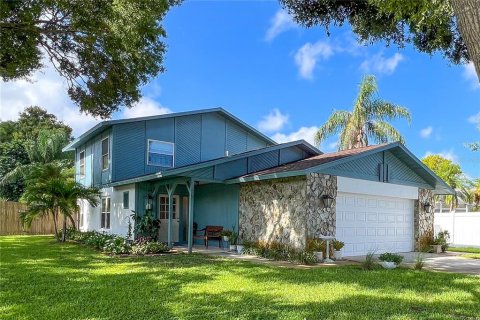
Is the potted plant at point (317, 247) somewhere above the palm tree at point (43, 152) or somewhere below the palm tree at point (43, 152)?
below

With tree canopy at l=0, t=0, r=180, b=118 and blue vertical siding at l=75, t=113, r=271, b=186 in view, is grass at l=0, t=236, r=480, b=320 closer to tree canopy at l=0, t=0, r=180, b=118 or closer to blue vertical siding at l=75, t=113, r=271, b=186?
tree canopy at l=0, t=0, r=180, b=118

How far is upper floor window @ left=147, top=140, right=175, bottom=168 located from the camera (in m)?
17.3

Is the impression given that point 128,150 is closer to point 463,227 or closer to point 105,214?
point 105,214

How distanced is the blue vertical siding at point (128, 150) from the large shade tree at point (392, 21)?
8.98 meters

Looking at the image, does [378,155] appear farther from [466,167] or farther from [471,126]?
[466,167]

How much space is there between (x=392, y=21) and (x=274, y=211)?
21.2ft

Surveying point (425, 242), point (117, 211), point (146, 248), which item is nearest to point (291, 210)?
Answer: point (146, 248)

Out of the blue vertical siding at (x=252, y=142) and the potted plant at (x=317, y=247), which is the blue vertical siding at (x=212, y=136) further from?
the potted plant at (x=317, y=247)

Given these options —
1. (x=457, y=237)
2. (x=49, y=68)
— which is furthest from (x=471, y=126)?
(x=49, y=68)

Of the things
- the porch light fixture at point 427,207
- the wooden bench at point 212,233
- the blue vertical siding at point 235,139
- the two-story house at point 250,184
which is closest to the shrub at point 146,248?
the two-story house at point 250,184

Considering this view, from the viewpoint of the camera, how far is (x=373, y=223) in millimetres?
13828

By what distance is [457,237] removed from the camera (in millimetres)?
21172

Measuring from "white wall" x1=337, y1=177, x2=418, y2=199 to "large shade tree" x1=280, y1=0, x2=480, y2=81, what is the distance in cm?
455

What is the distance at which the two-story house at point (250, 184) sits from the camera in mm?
12352
